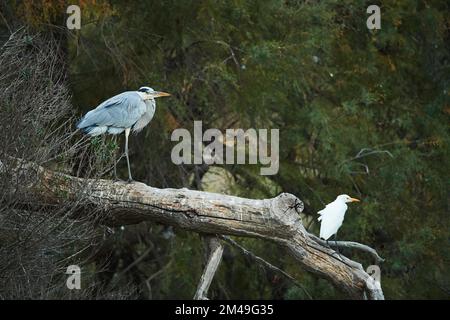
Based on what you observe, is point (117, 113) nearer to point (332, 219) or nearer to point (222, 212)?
point (222, 212)

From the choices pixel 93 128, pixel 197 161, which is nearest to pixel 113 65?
pixel 197 161

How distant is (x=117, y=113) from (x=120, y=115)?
40mm

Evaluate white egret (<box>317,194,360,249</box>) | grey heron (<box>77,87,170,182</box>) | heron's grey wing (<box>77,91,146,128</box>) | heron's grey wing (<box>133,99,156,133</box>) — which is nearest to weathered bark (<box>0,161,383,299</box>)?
white egret (<box>317,194,360,249</box>)

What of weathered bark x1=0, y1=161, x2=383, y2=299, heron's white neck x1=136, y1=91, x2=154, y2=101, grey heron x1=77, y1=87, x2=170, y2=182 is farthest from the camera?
heron's white neck x1=136, y1=91, x2=154, y2=101

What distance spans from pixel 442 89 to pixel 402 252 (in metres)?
2.60

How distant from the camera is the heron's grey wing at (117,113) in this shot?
8859 millimetres

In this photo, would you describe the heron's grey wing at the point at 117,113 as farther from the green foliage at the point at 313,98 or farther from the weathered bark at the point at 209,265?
the green foliage at the point at 313,98

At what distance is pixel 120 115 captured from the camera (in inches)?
356

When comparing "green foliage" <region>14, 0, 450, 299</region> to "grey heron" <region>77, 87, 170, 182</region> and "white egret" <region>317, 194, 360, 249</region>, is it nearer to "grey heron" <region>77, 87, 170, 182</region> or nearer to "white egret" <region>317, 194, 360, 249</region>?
"grey heron" <region>77, 87, 170, 182</region>

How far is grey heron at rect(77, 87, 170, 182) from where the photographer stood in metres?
8.85

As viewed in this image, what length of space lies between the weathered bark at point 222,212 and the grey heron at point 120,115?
493 mm

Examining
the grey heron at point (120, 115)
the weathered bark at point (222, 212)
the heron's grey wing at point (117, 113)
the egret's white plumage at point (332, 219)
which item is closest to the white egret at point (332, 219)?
the egret's white plumage at point (332, 219)

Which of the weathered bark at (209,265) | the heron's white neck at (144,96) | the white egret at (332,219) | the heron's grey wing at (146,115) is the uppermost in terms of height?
the heron's white neck at (144,96)

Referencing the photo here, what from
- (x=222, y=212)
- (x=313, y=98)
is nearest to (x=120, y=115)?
(x=222, y=212)
